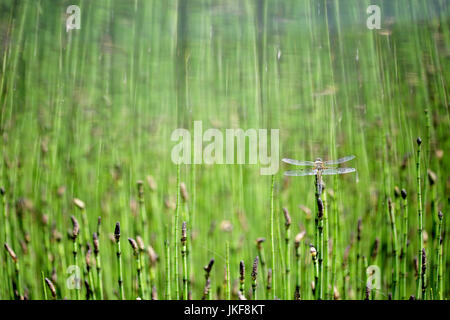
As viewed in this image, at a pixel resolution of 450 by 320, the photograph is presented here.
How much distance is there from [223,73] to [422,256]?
2.39 ft

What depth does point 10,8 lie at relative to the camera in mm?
1061

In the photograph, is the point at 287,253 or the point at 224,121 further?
the point at 224,121

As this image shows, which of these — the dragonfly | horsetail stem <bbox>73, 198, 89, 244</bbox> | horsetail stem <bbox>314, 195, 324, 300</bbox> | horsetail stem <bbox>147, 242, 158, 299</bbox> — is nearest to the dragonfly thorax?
the dragonfly

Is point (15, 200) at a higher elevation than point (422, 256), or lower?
higher

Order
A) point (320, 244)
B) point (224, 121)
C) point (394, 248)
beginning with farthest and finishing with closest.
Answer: point (224, 121), point (394, 248), point (320, 244)

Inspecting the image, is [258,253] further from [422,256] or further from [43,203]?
[43,203]

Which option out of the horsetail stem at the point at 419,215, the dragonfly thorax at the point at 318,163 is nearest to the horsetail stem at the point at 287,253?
the dragonfly thorax at the point at 318,163

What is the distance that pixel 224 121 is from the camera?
1063 mm

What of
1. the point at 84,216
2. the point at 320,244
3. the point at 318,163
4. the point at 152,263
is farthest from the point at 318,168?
the point at 84,216

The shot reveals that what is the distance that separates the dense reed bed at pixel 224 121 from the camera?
101 centimetres

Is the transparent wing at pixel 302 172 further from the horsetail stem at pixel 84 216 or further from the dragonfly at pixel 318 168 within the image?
the horsetail stem at pixel 84 216

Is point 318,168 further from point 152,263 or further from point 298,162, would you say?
point 152,263
